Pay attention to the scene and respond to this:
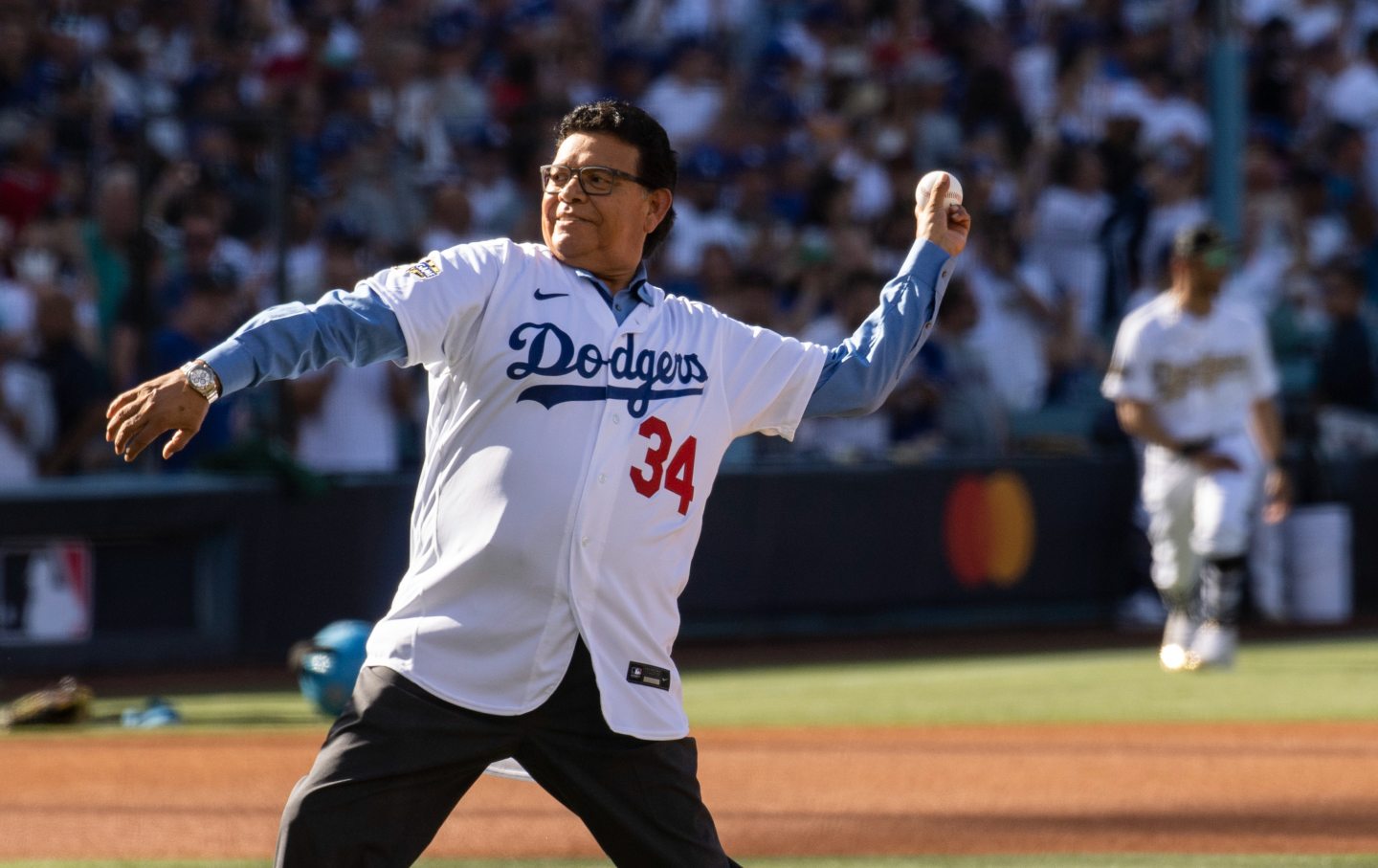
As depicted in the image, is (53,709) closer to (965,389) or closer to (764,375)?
(764,375)

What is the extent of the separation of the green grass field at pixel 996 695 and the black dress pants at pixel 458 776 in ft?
19.1

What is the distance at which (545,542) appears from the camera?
13.1 ft

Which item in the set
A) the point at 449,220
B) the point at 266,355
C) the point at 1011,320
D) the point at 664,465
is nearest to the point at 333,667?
the point at 449,220

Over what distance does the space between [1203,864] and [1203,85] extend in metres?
14.6

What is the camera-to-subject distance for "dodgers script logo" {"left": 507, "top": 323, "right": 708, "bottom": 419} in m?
3.98

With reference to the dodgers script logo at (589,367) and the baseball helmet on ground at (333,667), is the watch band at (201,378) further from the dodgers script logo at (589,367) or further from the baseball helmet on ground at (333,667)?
the baseball helmet on ground at (333,667)

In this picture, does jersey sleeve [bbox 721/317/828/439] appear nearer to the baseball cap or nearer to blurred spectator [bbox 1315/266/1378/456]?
the baseball cap

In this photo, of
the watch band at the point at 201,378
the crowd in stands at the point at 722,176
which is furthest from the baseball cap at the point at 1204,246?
the watch band at the point at 201,378

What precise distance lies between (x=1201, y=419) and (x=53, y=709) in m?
6.41

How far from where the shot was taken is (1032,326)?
53.1 ft

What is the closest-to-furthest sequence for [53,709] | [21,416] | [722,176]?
[53,709] → [21,416] → [722,176]

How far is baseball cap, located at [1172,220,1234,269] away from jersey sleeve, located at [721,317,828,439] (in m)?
7.46

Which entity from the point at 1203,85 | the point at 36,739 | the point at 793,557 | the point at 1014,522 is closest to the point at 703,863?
Result: the point at 36,739

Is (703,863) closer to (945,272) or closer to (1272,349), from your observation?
(945,272)
